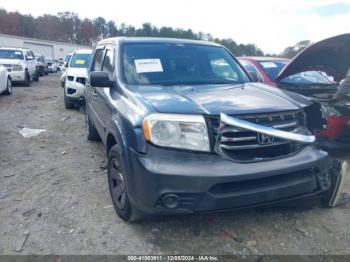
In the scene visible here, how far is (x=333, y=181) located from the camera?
3264 mm

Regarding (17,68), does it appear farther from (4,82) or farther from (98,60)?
(98,60)

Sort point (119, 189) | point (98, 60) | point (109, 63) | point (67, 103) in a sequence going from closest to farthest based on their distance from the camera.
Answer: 1. point (119, 189)
2. point (109, 63)
3. point (98, 60)
4. point (67, 103)

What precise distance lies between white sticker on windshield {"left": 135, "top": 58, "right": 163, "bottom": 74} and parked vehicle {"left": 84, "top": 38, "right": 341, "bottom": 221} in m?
0.27

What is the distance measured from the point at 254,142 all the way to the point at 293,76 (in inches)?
154

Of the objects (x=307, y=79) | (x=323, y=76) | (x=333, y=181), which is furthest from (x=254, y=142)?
(x=323, y=76)

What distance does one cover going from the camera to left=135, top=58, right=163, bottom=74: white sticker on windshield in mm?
3537

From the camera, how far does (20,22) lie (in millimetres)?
65938

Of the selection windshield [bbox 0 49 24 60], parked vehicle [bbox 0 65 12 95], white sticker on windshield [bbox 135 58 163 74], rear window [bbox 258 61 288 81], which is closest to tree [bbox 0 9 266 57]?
windshield [bbox 0 49 24 60]

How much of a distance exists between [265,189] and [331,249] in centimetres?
82

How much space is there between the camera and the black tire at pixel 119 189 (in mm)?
2843

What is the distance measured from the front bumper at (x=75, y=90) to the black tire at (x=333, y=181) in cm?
713

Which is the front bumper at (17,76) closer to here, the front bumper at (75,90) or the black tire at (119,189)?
the front bumper at (75,90)

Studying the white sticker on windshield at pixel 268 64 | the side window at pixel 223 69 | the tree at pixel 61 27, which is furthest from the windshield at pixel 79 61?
the tree at pixel 61 27

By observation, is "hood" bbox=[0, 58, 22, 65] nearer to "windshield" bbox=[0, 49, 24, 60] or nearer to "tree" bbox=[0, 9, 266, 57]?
"windshield" bbox=[0, 49, 24, 60]
